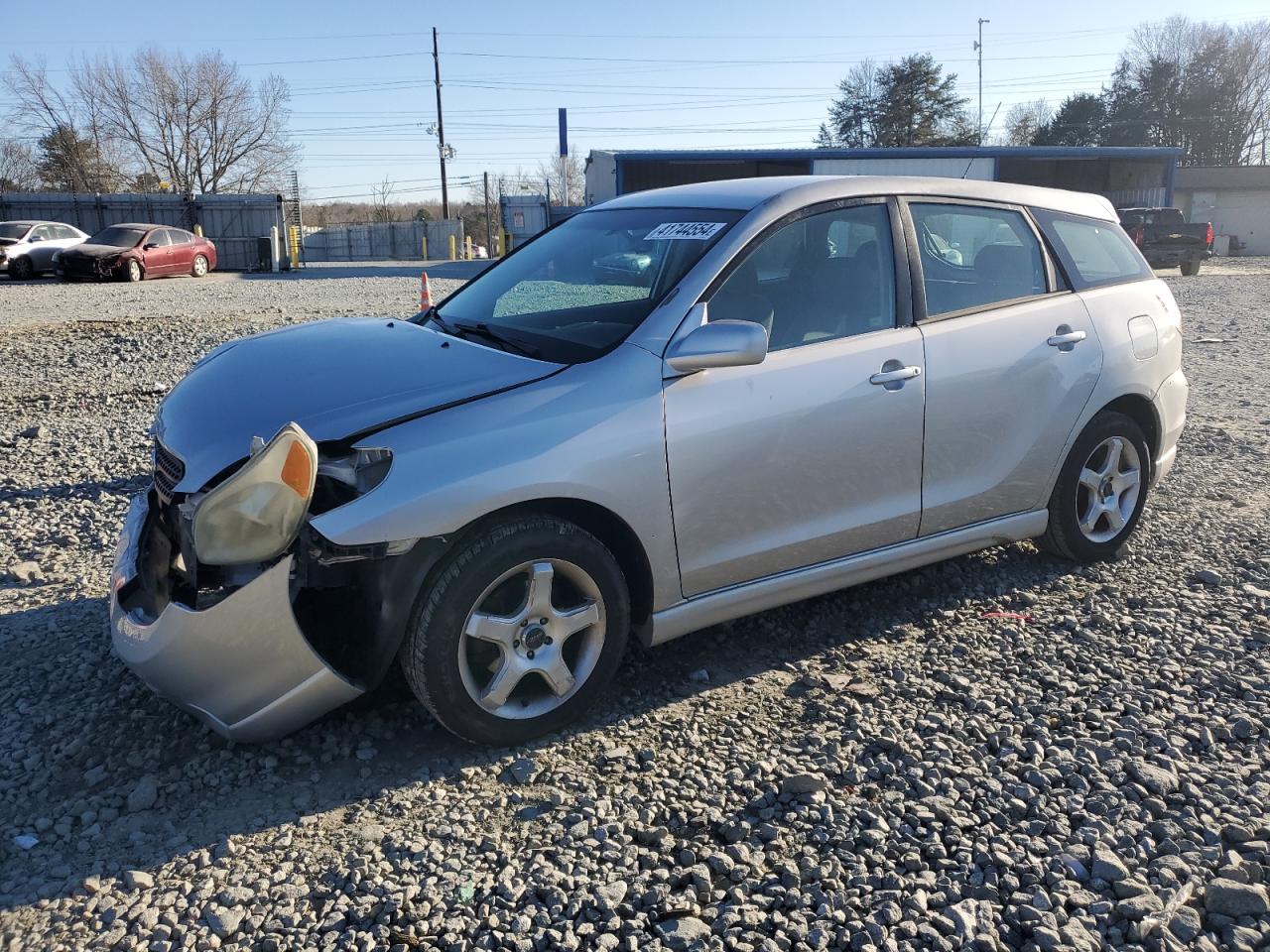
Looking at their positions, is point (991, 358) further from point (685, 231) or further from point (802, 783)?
point (802, 783)

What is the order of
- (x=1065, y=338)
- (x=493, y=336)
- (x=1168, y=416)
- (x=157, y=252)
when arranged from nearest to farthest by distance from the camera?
1. (x=493, y=336)
2. (x=1065, y=338)
3. (x=1168, y=416)
4. (x=157, y=252)

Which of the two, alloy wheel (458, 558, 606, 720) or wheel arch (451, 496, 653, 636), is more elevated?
wheel arch (451, 496, 653, 636)

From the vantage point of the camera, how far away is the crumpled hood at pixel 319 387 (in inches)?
126

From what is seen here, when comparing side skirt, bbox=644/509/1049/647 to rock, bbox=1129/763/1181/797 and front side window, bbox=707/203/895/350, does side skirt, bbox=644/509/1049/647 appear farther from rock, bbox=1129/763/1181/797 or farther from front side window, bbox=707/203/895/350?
rock, bbox=1129/763/1181/797

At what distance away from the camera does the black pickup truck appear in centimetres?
2791

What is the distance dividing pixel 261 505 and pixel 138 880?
3.36ft

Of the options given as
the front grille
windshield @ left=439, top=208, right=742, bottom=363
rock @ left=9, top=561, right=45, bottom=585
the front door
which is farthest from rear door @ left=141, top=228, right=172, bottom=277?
the front door

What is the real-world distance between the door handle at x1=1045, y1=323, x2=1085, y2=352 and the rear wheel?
95.1 feet

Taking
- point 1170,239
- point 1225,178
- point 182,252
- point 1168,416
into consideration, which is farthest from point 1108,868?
point 1225,178

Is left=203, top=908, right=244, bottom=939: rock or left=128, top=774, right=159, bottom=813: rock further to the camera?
left=128, top=774, right=159, bottom=813: rock

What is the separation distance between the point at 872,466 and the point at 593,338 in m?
1.19

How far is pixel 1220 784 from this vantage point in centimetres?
312

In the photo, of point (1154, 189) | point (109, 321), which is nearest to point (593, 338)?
point (109, 321)

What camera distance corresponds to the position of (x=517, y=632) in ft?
10.6
